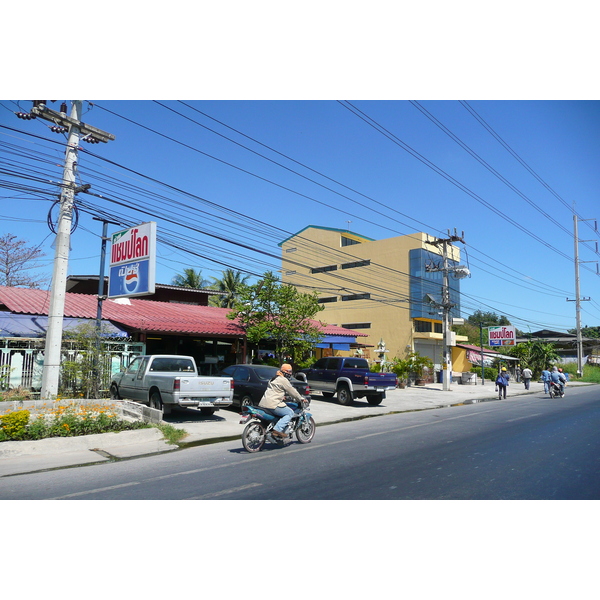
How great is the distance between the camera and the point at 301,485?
647cm

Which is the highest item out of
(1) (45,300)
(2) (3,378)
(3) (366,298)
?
(3) (366,298)

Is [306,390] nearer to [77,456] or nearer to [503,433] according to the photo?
[503,433]

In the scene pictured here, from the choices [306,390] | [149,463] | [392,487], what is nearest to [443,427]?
[306,390]

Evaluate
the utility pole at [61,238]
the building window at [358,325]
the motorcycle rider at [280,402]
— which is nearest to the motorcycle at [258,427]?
the motorcycle rider at [280,402]

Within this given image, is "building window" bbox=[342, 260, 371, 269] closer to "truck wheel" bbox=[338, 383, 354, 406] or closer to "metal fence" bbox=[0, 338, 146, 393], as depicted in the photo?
"truck wheel" bbox=[338, 383, 354, 406]

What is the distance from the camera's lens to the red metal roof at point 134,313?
1827cm

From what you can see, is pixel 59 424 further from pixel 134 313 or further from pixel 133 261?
pixel 134 313

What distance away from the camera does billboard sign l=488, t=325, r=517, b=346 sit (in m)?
42.2

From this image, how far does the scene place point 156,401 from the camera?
1314 centimetres

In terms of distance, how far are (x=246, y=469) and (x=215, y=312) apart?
19259 mm

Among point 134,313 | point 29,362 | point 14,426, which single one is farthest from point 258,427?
point 134,313

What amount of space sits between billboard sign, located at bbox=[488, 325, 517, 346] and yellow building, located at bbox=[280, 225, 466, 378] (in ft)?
13.9

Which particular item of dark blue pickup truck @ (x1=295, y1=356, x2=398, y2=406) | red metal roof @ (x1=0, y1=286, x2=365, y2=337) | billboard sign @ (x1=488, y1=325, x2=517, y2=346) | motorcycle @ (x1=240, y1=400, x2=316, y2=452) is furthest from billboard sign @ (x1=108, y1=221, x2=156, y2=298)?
billboard sign @ (x1=488, y1=325, x2=517, y2=346)

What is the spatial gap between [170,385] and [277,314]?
30.6ft
